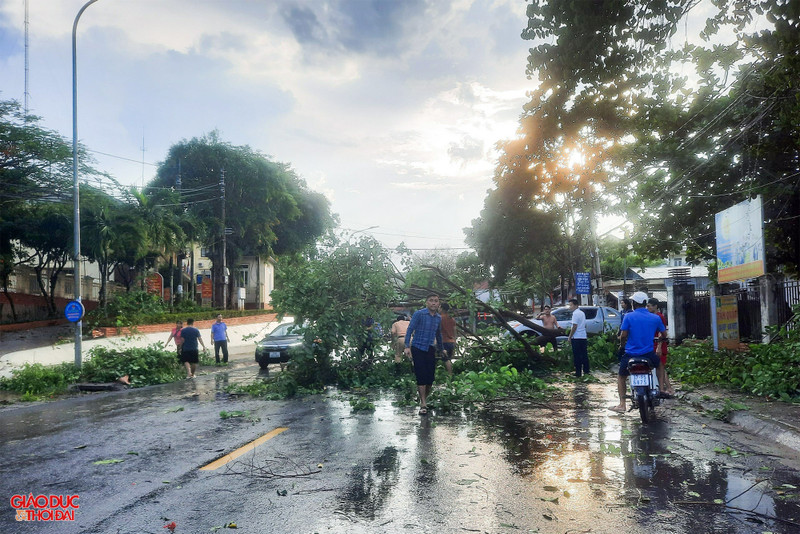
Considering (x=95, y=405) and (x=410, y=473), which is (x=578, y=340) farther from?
(x=95, y=405)

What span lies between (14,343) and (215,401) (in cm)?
1268

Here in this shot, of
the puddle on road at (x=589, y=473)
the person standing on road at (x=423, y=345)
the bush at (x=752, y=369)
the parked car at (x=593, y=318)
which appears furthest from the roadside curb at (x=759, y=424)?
the parked car at (x=593, y=318)

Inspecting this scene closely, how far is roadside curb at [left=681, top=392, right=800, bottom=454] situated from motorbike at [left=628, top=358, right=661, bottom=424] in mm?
1217

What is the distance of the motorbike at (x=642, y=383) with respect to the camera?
8266 millimetres

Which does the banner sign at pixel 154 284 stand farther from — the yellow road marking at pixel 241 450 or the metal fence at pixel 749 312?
the metal fence at pixel 749 312

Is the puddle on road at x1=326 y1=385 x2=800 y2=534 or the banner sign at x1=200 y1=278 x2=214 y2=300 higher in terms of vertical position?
the banner sign at x1=200 y1=278 x2=214 y2=300

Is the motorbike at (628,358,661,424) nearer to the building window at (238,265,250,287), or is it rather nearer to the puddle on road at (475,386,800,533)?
the puddle on road at (475,386,800,533)

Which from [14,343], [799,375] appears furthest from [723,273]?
[14,343]

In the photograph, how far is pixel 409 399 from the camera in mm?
10438

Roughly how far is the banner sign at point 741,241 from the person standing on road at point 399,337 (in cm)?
811

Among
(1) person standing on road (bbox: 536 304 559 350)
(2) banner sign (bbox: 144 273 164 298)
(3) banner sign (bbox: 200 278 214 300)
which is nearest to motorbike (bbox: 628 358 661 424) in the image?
(1) person standing on road (bbox: 536 304 559 350)

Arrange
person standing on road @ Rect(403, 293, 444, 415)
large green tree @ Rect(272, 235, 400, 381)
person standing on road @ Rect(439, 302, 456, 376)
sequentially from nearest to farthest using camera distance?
person standing on road @ Rect(403, 293, 444, 415)
large green tree @ Rect(272, 235, 400, 381)
person standing on road @ Rect(439, 302, 456, 376)

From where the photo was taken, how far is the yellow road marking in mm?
6133

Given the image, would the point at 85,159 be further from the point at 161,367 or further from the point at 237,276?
the point at 237,276
